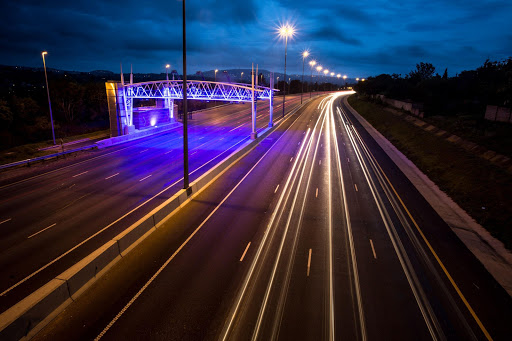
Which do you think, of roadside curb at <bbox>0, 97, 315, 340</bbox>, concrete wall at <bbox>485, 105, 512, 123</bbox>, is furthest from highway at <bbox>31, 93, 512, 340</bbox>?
concrete wall at <bbox>485, 105, 512, 123</bbox>

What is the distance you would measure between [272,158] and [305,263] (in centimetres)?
1940

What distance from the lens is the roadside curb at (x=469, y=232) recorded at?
476 inches

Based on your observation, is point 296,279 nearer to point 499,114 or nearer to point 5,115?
point 499,114

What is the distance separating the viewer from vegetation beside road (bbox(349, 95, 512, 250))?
16.3m

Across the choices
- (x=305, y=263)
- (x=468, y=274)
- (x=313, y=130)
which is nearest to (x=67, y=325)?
(x=305, y=263)

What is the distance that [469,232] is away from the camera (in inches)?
602

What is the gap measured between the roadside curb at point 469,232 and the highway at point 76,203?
1731 centimetres

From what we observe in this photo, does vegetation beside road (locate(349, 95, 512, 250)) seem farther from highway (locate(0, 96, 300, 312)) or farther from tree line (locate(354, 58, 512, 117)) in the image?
highway (locate(0, 96, 300, 312))

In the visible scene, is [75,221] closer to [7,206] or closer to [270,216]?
[7,206]

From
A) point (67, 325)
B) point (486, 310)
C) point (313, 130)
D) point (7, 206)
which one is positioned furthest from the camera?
point (313, 130)

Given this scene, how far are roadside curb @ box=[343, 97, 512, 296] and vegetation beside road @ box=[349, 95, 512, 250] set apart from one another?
0.42 m

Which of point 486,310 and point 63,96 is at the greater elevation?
point 63,96

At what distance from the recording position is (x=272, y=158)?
1207 inches

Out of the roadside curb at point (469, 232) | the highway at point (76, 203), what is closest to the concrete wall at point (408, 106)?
the roadside curb at point (469, 232)
